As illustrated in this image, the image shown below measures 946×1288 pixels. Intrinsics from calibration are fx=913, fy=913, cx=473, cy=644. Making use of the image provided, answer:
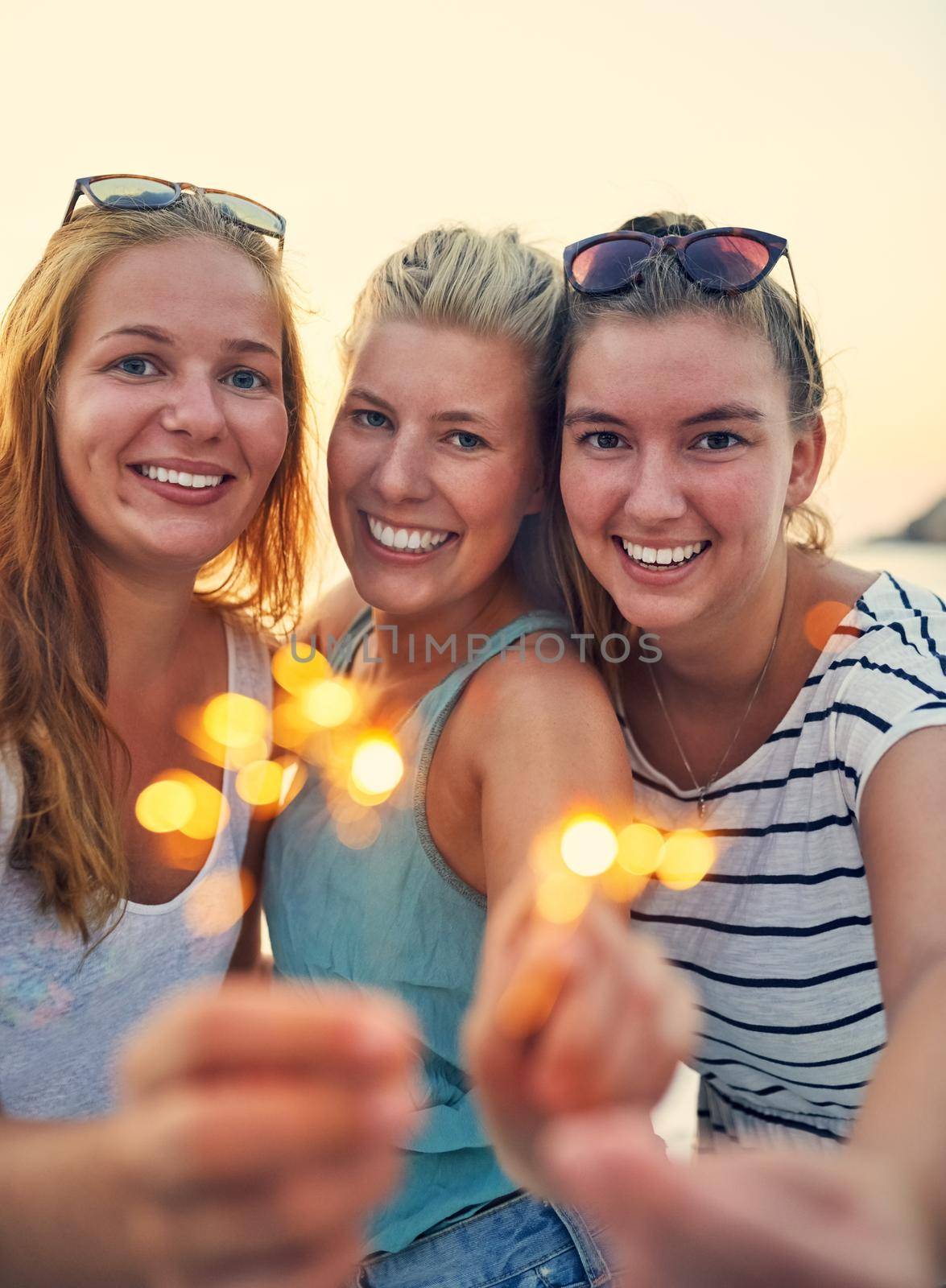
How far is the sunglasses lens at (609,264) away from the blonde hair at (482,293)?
5.2 inches

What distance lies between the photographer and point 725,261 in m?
1.68

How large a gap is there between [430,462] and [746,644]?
721mm

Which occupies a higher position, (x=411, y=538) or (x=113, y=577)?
(x=411, y=538)

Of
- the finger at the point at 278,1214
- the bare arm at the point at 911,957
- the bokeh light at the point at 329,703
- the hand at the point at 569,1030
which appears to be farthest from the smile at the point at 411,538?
the finger at the point at 278,1214

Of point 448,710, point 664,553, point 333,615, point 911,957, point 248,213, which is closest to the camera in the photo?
point 911,957

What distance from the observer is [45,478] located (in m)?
1.64

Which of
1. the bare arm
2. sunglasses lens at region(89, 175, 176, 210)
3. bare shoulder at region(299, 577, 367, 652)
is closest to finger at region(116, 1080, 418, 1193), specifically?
the bare arm

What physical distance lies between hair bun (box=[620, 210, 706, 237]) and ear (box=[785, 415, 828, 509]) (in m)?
0.45

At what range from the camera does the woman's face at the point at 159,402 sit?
1604 millimetres

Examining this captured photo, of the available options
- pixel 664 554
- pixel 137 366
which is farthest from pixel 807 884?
pixel 137 366

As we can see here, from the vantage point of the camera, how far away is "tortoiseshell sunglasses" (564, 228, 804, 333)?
1.67 meters

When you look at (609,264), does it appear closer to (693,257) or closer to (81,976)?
(693,257)

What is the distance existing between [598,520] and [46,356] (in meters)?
1.04

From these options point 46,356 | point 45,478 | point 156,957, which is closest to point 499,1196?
point 156,957
